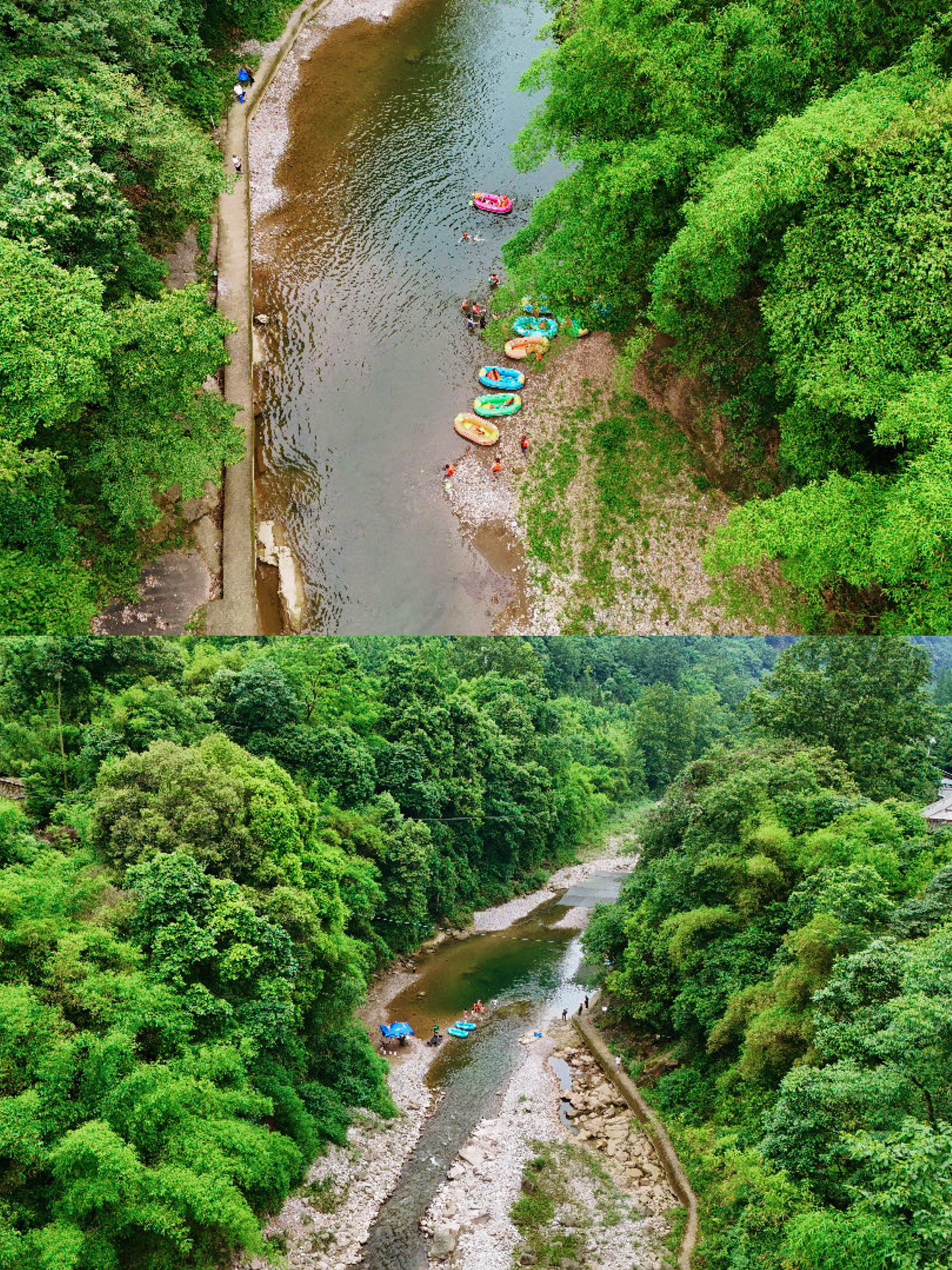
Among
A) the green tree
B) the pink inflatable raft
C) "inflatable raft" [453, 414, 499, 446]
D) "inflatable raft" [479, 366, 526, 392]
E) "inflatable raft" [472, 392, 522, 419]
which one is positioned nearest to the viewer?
"inflatable raft" [453, 414, 499, 446]

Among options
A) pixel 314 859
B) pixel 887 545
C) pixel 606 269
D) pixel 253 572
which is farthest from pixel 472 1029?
pixel 606 269

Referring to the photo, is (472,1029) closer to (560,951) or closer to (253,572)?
(560,951)

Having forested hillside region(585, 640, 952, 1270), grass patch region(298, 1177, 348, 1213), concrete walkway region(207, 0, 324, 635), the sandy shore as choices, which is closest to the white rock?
grass patch region(298, 1177, 348, 1213)

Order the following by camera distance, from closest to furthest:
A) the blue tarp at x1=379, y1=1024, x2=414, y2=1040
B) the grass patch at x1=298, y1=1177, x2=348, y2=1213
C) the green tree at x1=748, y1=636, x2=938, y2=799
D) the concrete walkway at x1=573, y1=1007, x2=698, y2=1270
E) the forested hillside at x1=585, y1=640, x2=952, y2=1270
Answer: the forested hillside at x1=585, y1=640, x2=952, y2=1270 → the concrete walkway at x1=573, y1=1007, x2=698, y2=1270 → the grass patch at x1=298, y1=1177, x2=348, y2=1213 → the green tree at x1=748, y1=636, x2=938, y2=799 → the blue tarp at x1=379, y1=1024, x2=414, y2=1040

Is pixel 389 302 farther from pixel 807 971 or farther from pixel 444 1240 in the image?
pixel 444 1240

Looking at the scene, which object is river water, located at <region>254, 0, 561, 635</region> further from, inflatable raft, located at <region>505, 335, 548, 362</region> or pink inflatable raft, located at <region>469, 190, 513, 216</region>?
inflatable raft, located at <region>505, 335, 548, 362</region>

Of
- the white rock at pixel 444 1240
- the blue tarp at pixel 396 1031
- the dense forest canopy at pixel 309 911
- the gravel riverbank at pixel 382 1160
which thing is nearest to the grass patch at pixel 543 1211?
the gravel riverbank at pixel 382 1160

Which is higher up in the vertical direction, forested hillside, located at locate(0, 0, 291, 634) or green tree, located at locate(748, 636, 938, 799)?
forested hillside, located at locate(0, 0, 291, 634)
